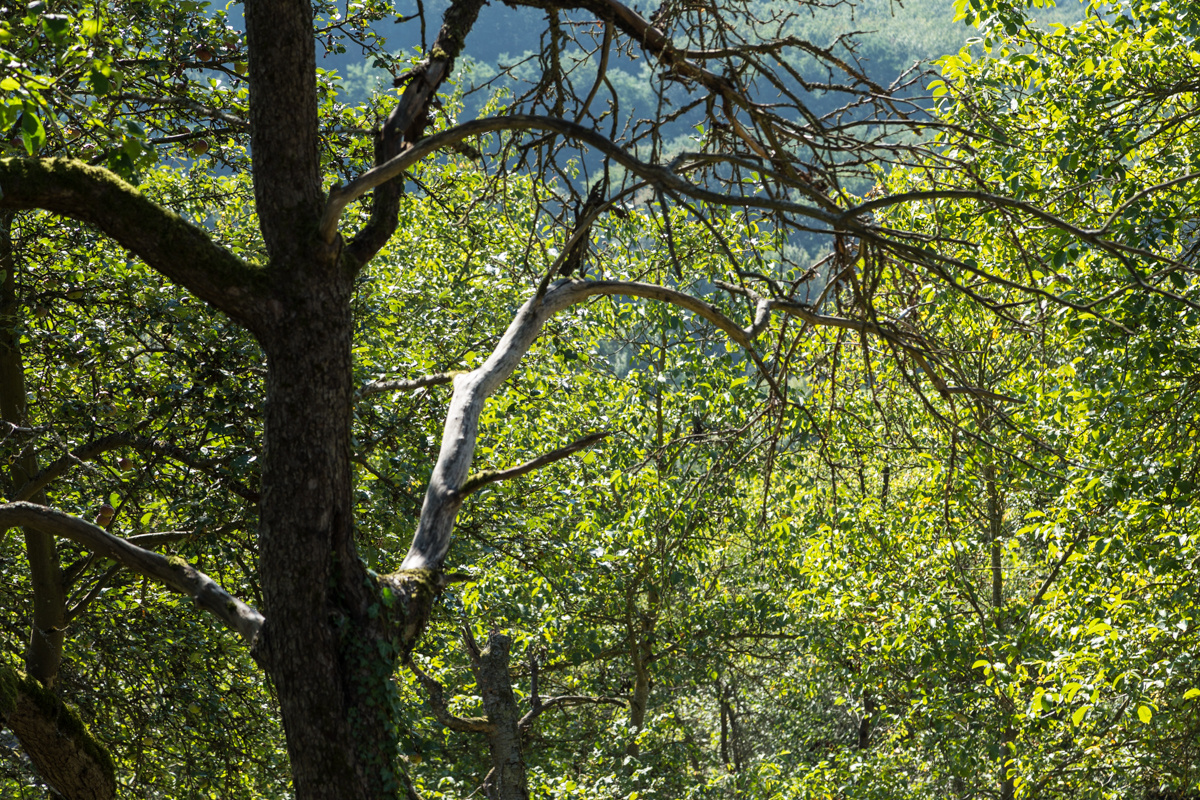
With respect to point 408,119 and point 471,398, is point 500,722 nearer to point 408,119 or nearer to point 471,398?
point 471,398

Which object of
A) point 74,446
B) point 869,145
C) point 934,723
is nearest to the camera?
point 869,145

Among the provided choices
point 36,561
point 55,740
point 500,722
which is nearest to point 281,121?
point 55,740

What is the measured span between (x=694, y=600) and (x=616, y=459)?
9.70ft

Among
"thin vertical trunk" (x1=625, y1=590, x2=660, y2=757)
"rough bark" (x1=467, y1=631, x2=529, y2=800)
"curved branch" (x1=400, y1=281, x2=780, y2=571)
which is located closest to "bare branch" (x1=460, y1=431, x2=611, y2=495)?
"curved branch" (x1=400, y1=281, x2=780, y2=571)

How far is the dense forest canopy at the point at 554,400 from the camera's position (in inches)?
128

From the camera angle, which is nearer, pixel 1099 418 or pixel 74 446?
pixel 74 446

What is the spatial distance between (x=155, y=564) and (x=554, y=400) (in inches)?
276

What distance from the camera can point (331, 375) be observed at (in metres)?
3.31

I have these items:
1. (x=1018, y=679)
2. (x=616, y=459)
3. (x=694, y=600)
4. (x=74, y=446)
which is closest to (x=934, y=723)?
(x=1018, y=679)

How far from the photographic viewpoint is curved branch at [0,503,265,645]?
3.41 m

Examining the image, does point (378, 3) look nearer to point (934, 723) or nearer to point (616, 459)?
point (616, 459)

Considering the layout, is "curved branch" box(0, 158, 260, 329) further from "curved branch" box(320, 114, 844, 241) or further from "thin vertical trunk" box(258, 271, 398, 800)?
"curved branch" box(320, 114, 844, 241)

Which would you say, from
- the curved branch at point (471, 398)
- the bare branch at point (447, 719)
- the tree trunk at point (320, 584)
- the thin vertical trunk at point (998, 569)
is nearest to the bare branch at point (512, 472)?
the curved branch at point (471, 398)

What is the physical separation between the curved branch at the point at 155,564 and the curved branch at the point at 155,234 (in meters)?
1.03
